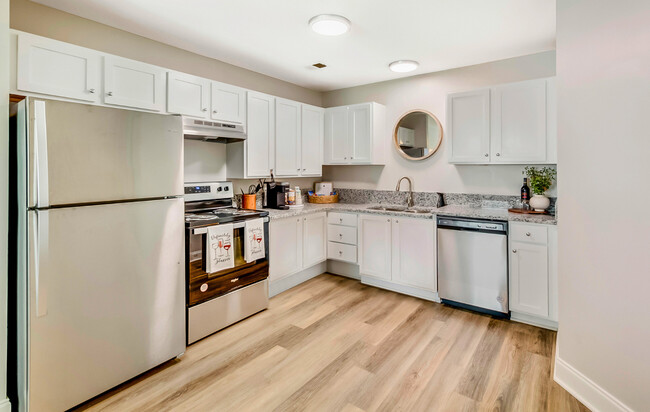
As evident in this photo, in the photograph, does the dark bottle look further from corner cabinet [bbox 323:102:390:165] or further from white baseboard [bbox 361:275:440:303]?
corner cabinet [bbox 323:102:390:165]

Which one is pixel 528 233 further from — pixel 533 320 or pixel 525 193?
pixel 533 320

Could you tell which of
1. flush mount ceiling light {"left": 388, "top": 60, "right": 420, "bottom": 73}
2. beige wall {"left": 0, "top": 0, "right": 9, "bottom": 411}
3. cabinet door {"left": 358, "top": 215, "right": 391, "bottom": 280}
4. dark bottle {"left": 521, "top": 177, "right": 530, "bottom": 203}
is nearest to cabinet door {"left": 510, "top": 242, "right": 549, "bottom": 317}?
dark bottle {"left": 521, "top": 177, "right": 530, "bottom": 203}

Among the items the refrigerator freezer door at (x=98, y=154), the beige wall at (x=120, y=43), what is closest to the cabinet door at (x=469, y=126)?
the beige wall at (x=120, y=43)

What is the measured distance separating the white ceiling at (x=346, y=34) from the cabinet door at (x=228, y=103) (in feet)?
1.25

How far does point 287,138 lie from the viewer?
3.96 m

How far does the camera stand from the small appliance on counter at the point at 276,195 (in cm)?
380

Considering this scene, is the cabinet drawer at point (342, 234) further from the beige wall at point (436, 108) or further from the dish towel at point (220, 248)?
the dish towel at point (220, 248)

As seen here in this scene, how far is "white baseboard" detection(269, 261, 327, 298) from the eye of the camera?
143 inches

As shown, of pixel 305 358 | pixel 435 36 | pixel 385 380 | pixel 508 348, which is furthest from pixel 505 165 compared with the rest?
pixel 305 358

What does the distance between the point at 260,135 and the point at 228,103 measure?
1.59 ft

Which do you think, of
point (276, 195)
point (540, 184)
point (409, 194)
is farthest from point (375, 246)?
point (540, 184)

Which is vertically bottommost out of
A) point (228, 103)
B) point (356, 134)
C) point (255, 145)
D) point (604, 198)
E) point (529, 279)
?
point (529, 279)

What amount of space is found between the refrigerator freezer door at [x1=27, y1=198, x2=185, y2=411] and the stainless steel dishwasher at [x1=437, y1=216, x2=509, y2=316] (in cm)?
240

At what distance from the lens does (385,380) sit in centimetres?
216
